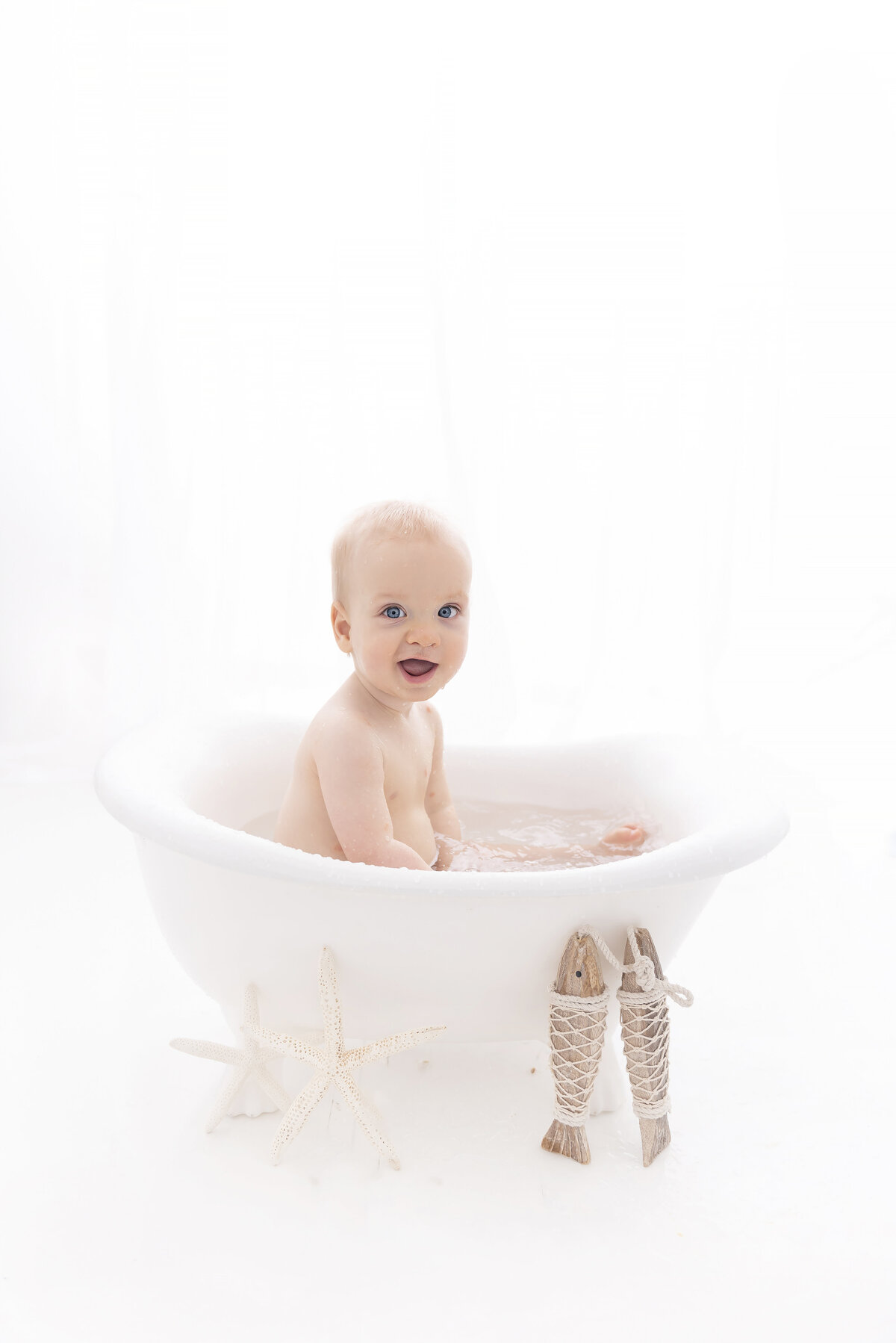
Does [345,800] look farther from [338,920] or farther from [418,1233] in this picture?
[418,1233]

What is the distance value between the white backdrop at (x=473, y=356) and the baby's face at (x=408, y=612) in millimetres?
1511

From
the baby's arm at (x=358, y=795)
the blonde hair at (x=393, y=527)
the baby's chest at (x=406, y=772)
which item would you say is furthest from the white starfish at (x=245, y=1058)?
the blonde hair at (x=393, y=527)

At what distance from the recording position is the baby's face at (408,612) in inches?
57.4

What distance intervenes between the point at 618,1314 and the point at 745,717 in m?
2.19

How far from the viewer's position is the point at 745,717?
3.15 m

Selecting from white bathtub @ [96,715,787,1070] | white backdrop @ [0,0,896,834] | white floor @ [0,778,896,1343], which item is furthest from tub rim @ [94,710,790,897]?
white backdrop @ [0,0,896,834]

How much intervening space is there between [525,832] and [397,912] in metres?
0.62

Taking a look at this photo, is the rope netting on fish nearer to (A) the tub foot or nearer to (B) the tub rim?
(A) the tub foot

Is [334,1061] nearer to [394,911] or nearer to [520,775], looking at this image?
[394,911]

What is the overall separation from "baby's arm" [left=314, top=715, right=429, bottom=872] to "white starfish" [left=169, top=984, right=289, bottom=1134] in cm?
22

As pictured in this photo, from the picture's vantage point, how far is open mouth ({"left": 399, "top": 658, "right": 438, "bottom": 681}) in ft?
4.92

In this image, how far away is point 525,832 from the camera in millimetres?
1854

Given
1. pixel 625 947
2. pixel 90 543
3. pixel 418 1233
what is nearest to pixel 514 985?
pixel 625 947

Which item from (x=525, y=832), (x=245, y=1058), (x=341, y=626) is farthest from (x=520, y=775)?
(x=245, y=1058)
